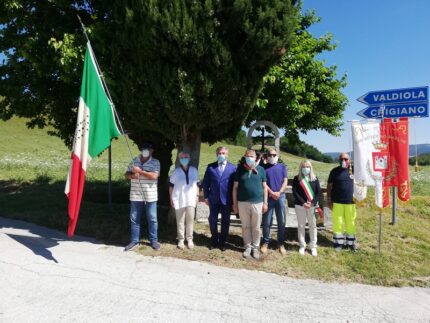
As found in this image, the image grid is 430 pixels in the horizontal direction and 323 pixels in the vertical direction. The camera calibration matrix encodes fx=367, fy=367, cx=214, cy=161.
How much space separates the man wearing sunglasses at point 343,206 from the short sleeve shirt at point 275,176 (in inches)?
43.3

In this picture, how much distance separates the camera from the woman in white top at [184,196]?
22.5 feet

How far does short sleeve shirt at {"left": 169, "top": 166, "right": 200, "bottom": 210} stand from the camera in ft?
22.5

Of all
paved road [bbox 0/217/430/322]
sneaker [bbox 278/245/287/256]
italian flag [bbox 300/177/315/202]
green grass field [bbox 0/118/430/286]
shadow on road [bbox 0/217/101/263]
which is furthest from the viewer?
italian flag [bbox 300/177/315/202]

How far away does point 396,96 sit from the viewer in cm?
822

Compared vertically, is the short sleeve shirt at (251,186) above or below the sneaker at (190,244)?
above

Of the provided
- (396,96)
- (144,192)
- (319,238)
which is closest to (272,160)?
(319,238)

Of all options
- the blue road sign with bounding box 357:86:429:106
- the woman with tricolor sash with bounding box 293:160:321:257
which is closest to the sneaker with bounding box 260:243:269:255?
the woman with tricolor sash with bounding box 293:160:321:257

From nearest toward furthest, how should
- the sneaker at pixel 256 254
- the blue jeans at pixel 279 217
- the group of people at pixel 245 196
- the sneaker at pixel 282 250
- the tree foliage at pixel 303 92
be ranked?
the sneaker at pixel 256 254, the group of people at pixel 245 196, the sneaker at pixel 282 250, the blue jeans at pixel 279 217, the tree foliage at pixel 303 92

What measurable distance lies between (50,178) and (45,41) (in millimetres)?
10793

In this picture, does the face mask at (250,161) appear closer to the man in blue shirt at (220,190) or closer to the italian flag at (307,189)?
the man in blue shirt at (220,190)

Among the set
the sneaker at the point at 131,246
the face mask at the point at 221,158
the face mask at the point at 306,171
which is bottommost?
the sneaker at the point at 131,246

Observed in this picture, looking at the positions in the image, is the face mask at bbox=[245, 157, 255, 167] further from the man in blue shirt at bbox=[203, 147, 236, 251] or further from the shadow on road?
the shadow on road

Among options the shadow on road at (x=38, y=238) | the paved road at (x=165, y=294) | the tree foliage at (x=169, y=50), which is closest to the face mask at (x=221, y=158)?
the tree foliage at (x=169, y=50)

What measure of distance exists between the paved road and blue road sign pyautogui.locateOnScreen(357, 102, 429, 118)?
13.1 feet
